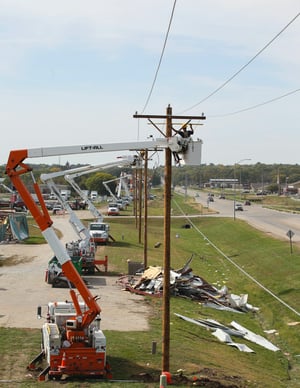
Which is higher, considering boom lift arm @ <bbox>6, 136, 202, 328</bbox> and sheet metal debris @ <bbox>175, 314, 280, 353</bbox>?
boom lift arm @ <bbox>6, 136, 202, 328</bbox>

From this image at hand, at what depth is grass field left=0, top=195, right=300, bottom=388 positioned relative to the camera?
19156mm

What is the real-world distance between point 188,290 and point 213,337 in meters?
7.82

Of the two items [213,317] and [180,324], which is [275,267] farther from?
[180,324]

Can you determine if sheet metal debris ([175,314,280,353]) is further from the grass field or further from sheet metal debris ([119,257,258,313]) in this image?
sheet metal debris ([119,257,258,313])

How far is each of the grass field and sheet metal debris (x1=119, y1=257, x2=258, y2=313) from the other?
82 centimetres

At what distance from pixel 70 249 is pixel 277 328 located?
13.6 m

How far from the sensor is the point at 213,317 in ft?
96.4

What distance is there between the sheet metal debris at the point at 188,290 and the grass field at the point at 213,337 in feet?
2.70

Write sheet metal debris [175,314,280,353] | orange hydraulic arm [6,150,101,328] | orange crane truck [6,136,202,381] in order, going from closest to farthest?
orange crane truck [6,136,202,381], orange hydraulic arm [6,150,101,328], sheet metal debris [175,314,280,353]

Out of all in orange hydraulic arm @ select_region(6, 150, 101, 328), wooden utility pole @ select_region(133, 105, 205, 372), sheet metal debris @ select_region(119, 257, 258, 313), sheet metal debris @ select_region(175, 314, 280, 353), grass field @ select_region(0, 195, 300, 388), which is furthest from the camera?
sheet metal debris @ select_region(119, 257, 258, 313)

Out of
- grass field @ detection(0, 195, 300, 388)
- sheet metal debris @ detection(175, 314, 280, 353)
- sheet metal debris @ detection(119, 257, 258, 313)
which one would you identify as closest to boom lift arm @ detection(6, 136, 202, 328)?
grass field @ detection(0, 195, 300, 388)

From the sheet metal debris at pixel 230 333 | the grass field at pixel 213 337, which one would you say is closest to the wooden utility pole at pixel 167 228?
the grass field at pixel 213 337

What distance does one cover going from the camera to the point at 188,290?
1302 inches

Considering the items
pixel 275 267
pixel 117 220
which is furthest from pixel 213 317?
pixel 117 220
